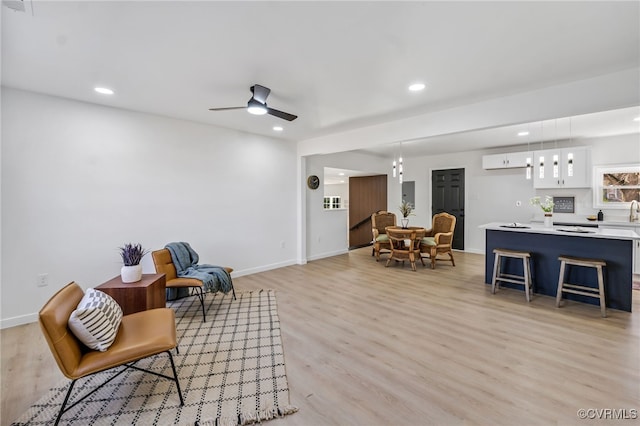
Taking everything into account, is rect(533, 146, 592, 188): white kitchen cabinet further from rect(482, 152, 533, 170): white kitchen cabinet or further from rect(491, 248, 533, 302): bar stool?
rect(491, 248, 533, 302): bar stool

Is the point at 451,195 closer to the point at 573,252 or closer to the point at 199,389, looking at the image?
the point at 573,252

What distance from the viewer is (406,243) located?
5.59 metres

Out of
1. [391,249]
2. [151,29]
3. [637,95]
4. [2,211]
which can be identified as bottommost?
[391,249]

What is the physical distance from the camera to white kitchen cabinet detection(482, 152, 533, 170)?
5.96 meters

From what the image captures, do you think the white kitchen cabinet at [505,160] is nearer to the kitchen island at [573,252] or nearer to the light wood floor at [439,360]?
the kitchen island at [573,252]

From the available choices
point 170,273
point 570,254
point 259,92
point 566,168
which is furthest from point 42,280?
point 566,168

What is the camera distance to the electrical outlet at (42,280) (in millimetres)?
3153

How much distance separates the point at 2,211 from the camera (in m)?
2.94

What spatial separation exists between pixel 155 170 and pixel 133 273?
5.83 ft

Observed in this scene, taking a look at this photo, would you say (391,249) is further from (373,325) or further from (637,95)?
(637,95)

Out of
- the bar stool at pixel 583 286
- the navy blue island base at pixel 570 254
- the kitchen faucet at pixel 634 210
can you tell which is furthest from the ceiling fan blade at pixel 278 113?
the kitchen faucet at pixel 634 210

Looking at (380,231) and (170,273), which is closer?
(170,273)

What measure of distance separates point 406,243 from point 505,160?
3028 millimetres

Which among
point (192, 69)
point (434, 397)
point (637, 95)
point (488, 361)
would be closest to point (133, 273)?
point (192, 69)
